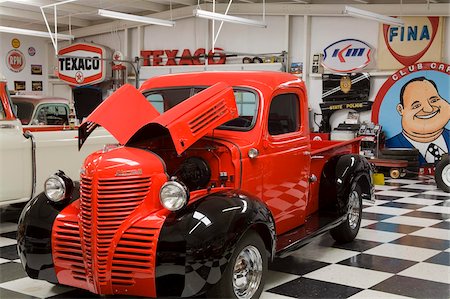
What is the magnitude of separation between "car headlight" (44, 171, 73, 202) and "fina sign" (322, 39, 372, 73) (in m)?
10.00

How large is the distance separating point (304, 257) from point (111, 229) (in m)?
2.24

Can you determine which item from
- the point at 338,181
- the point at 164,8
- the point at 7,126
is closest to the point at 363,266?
the point at 338,181

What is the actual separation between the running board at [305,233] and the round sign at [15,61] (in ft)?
48.7

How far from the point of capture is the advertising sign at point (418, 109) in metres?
11.7

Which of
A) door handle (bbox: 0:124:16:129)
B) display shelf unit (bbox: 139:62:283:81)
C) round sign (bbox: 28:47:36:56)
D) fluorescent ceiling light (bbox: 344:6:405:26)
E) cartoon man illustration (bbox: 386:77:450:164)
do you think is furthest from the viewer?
round sign (bbox: 28:47:36:56)

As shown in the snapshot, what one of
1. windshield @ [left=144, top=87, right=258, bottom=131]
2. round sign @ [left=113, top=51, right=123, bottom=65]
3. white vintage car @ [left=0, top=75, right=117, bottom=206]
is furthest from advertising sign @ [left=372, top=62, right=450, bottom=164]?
windshield @ [left=144, top=87, right=258, bottom=131]

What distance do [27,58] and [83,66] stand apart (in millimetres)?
2600

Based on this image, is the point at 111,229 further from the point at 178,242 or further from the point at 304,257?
the point at 304,257

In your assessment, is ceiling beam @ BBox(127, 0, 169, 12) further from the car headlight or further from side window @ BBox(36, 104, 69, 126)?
the car headlight

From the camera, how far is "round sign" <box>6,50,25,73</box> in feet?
57.0

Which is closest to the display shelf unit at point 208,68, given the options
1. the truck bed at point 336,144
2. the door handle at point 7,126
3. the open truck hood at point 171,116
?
the truck bed at point 336,144

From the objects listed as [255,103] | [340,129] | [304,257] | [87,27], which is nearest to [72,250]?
[255,103]

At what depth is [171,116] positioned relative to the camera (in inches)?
144

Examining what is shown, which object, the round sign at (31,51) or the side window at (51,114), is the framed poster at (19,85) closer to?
the round sign at (31,51)
